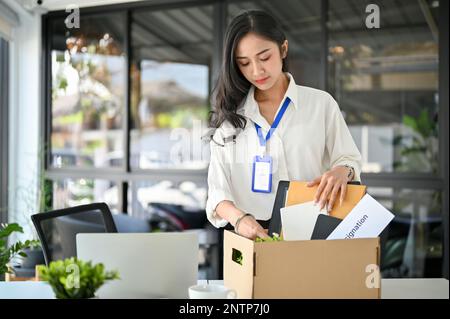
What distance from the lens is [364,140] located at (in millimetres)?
6062

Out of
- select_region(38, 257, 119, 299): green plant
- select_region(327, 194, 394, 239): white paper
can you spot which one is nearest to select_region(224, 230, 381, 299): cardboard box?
select_region(327, 194, 394, 239): white paper

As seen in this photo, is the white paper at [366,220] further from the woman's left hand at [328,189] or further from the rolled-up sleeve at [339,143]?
the rolled-up sleeve at [339,143]

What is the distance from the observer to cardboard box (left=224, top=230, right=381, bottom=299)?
113 centimetres

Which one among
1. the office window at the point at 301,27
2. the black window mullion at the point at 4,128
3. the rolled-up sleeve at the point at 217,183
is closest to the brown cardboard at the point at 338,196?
the rolled-up sleeve at the point at 217,183

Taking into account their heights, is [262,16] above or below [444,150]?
above

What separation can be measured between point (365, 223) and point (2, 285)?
0.98 m

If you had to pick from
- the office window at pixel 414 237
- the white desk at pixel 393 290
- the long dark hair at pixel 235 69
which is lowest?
the office window at pixel 414 237

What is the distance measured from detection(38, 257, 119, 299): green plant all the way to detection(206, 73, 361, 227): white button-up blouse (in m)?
0.78

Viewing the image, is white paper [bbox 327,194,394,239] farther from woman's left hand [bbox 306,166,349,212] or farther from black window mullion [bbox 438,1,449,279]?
black window mullion [bbox 438,1,449,279]

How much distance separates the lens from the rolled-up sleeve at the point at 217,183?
1757 mm

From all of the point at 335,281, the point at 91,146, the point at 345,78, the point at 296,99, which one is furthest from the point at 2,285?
the point at 91,146

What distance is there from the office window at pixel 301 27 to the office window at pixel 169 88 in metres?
0.81

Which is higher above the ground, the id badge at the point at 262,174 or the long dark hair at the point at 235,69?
the long dark hair at the point at 235,69
